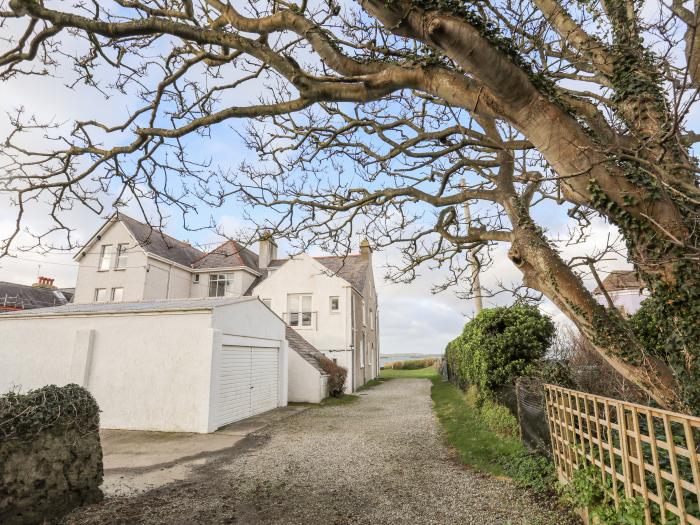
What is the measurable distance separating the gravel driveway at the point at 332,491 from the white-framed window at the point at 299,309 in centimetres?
1237

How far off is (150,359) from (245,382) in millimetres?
2976

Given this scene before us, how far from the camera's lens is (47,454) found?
493 centimetres

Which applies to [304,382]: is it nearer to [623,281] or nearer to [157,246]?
[623,281]

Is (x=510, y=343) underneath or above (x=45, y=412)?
above

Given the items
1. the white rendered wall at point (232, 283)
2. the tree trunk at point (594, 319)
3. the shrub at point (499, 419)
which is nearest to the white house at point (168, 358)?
the tree trunk at point (594, 319)

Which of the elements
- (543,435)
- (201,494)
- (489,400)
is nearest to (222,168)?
(201,494)

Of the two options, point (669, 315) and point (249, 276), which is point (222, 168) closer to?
point (669, 315)

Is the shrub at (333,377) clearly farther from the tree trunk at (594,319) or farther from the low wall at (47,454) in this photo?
the tree trunk at (594,319)

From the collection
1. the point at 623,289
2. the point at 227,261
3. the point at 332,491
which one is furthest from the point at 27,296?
the point at 623,289

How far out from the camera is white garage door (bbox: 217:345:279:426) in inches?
460

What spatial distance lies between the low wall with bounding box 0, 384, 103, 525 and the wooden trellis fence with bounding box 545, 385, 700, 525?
248 inches

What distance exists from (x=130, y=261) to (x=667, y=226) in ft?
86.7

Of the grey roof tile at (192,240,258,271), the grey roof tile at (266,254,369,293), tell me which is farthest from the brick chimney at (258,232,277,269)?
the grey roof tile at (192,240,258,271)

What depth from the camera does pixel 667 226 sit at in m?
4.03
